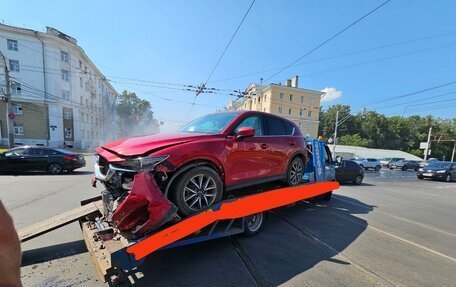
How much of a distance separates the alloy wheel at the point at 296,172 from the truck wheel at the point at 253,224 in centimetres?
134

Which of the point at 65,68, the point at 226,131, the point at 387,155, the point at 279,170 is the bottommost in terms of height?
the point at 387,155

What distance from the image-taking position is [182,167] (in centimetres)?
324

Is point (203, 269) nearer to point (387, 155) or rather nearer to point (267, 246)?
point (267, 246)

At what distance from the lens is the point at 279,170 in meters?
5.11

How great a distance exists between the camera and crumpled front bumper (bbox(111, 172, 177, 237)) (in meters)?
2.71

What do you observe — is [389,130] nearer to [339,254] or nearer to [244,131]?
[339,254]

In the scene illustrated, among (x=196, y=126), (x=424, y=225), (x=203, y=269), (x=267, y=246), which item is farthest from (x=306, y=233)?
(x=424, y=225)

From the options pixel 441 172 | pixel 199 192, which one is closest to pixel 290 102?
pixel 441 172

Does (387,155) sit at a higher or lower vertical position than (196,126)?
lower

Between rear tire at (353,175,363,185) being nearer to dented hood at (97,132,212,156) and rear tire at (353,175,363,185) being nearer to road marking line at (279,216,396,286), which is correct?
road marking line at (279,216,396,286)

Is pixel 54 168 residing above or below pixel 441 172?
above

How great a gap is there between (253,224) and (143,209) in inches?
98.3

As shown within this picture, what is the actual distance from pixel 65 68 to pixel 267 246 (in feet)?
140

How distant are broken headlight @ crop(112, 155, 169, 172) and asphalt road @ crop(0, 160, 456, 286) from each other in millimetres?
1499
